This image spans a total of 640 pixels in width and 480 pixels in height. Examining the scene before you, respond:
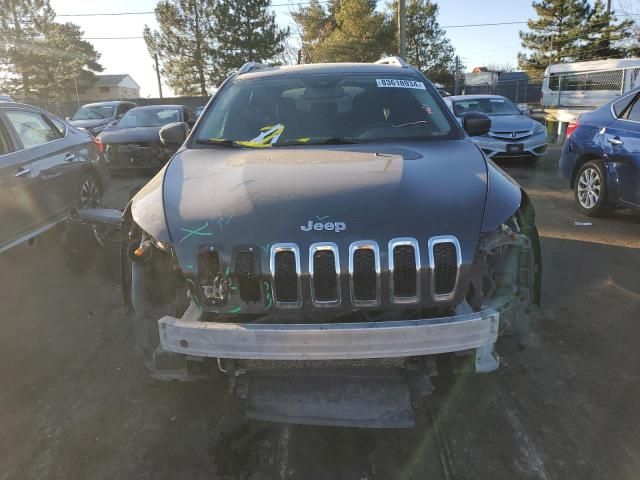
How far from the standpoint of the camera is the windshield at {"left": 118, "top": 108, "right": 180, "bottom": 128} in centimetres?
1125

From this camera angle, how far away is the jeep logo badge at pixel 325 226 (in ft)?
7.11

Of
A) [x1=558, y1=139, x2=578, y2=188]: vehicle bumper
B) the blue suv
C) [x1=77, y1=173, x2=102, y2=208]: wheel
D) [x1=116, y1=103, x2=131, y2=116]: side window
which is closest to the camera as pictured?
the blue suv

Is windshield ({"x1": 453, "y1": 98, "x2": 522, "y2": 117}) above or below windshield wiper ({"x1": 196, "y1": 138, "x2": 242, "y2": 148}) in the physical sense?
below

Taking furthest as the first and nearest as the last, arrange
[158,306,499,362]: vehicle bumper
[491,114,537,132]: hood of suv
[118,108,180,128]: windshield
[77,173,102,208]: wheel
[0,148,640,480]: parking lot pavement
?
[118,108,180,128]: windshield, [491,114,537,132]: hood of suv, [77,173,102,208]: wheel, [0,148,640,480]: parking lot pavement, [158,306,499,362]: vehicle bumper

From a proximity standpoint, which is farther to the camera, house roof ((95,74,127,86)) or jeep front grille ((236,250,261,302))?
house roof ((95,74,127,86))

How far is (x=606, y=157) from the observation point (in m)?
6.14

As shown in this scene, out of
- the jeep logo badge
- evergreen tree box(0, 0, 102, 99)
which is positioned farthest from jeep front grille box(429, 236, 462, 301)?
evergreen tree box(0, 0, 102, 99)

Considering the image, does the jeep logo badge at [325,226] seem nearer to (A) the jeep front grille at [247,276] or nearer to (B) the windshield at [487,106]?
(A) the jeep front grille at [247,276]

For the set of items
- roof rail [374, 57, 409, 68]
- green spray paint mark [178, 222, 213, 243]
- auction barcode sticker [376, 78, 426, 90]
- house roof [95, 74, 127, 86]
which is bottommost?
green spray paint mark [178, 222, 213, 243]

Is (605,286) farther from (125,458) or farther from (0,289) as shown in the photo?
(0,289)

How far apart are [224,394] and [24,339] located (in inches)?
71.5

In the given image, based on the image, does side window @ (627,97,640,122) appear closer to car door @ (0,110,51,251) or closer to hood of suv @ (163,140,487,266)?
hood of suv @ (163,140,487,266)

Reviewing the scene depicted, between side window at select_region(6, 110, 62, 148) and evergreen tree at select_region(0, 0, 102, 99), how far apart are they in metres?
45.8

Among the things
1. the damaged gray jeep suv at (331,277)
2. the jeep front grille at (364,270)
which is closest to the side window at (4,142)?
the damaged gray jeep suv at (331,277)
